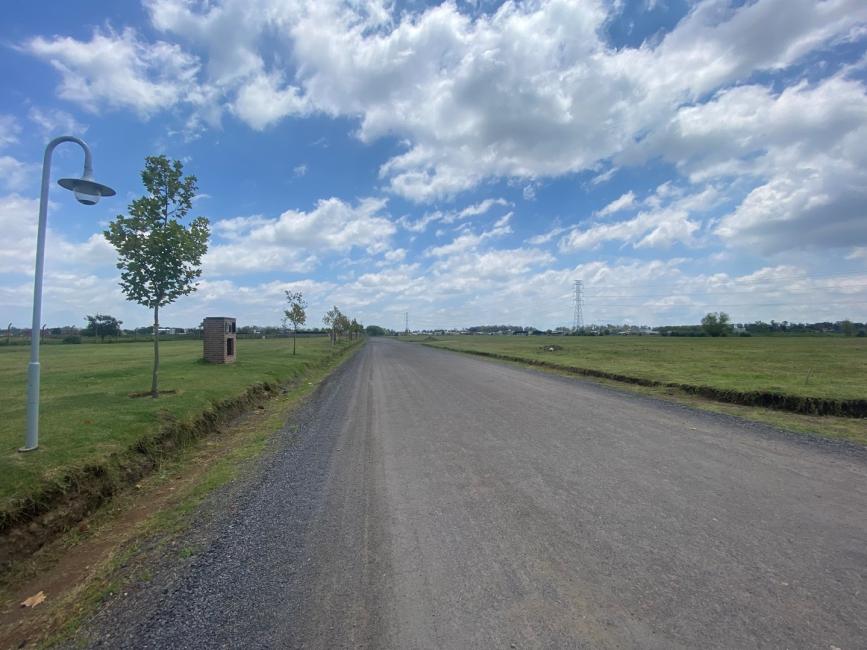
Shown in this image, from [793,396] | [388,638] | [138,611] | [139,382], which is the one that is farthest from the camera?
[139,382]

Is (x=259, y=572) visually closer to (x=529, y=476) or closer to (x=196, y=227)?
(x=529, y=476)

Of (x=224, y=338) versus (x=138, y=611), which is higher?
(x=224, y=338)

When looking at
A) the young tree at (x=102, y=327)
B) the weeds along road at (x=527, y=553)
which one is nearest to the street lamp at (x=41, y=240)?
the weeds along road at (x=527, y=553)

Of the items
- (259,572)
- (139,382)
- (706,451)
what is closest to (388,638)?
(259,572)

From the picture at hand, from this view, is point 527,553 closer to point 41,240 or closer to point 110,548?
point 110,548

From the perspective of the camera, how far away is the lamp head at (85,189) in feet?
22.2

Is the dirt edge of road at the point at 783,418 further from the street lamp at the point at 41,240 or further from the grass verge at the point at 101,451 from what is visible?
the street lamp at the point at 41,240

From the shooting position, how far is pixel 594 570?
3637 mm

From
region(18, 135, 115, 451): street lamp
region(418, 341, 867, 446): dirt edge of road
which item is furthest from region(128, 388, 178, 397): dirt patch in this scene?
region(418, 341, 867, 446): dirt edge of road

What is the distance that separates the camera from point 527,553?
3951 millimetres

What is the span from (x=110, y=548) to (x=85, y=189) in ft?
17.8

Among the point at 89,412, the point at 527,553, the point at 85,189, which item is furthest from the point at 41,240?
the point at 527,553

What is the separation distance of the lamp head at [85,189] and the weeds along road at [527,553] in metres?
5.05

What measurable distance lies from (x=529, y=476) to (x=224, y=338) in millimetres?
20071
